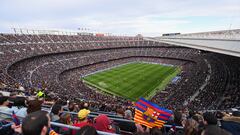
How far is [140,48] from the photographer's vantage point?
268 feet

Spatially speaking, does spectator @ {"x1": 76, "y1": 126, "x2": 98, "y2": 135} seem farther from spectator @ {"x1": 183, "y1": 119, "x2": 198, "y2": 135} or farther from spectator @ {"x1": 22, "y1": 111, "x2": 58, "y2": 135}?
spectator @ {"x1": 183, "y1": 119, "x2": 198, "y2": 135}

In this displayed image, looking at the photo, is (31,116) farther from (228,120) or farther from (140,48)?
(140,48)

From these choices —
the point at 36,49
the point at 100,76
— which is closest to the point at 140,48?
the point at 100,76

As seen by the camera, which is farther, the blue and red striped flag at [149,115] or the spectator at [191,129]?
the blue and red striped flag at [149,115]

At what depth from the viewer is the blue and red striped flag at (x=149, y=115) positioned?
4496 millimetres

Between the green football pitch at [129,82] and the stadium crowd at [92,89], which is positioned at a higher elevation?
the stadium crowd at [92,89]

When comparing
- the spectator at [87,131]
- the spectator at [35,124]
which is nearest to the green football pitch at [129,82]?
the spectator at [87,131]

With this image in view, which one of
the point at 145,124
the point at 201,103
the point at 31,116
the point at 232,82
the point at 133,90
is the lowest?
the point at 133,90

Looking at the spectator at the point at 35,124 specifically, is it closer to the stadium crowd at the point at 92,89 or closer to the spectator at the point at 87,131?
the stadium crowd at the point at 92,89

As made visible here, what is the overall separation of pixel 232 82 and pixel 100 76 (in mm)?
31872

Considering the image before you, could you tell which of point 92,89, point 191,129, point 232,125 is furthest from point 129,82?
point 191,129

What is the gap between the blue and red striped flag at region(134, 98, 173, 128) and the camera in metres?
4.50

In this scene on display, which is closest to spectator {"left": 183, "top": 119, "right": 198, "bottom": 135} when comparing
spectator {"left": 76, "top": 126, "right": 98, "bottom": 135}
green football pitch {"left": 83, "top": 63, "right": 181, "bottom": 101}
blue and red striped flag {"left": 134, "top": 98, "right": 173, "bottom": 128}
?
blue and red striped flag {"left": 134, "top": 98, "right": 173, "bottom": 128}

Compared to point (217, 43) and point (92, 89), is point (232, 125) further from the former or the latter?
point (92, 89)
